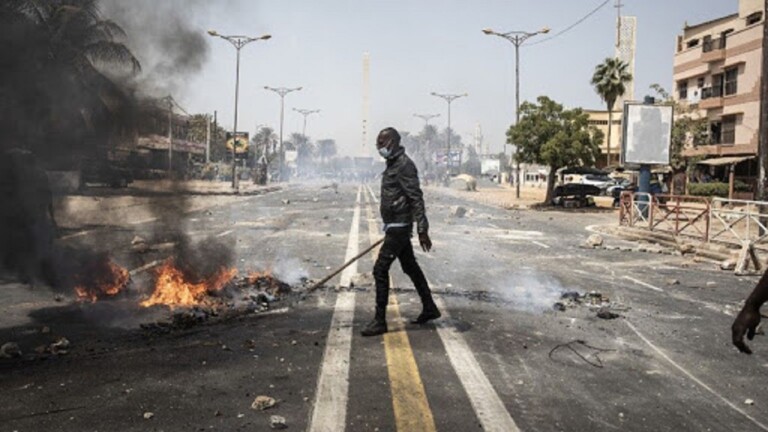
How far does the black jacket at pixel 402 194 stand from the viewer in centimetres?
571

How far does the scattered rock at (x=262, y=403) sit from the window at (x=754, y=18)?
43.4m

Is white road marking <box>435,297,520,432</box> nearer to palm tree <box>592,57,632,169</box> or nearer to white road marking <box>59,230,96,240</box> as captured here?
white road marking <box>59,230,96,240</box>

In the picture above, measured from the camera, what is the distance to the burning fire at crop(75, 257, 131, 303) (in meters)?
6.87

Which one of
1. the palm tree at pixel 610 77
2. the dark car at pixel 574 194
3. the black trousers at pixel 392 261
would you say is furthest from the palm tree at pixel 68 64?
the palm tree at pixel 610 77

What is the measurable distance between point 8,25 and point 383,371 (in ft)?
16.4

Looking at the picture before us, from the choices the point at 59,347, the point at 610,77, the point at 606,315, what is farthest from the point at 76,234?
the point at 610,77

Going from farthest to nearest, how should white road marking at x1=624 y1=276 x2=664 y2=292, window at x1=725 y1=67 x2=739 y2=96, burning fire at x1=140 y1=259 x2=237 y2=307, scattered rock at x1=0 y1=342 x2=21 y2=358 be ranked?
window at x1=725 y1=67 x2=739 y2=96 → white road marking at x1=624 y1=276 x2=664 y2=292 → burning fire at x1=140 y1=259 x2=237 y2=307 → scattered rock at x1=0 y1=342 x2=21 y2=358

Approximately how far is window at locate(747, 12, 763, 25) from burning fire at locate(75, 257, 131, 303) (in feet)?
138

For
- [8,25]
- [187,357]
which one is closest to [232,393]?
[187,357]

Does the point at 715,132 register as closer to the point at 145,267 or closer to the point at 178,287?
the point at 145,267

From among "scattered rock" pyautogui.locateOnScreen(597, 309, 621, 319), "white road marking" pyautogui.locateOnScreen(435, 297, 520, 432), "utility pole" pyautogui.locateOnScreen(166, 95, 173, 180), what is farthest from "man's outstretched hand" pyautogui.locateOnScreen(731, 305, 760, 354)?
"utility pole" pyautogui.locateOnScreen(166, 95, 173, 180)

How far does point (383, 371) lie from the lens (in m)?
4.44

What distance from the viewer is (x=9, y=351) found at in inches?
185

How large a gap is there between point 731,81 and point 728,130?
303 centimetres
